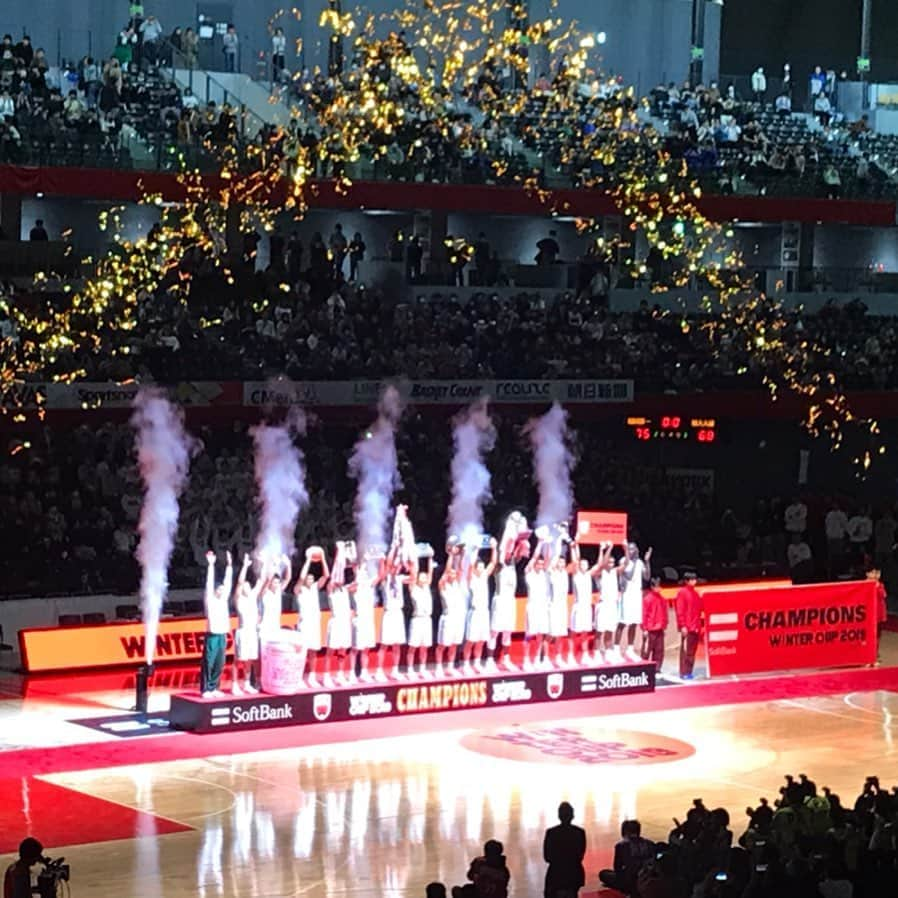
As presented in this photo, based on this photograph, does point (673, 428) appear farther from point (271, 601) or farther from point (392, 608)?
point (271, 601)

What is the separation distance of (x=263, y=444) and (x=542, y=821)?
14.2 metres

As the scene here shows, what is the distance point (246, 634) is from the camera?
2364cm

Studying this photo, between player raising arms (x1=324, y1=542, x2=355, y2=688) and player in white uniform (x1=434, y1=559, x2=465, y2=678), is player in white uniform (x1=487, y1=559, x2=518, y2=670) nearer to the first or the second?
player in white uniform (x1=434, y1=559, x2=465, y2=678)

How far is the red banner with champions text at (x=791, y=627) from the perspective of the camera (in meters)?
27.6

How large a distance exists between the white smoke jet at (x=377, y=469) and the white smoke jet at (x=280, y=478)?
2.86 feet

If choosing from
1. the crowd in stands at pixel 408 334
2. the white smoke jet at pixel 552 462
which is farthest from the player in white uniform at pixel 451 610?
the white smoke jet at pixel 552 462

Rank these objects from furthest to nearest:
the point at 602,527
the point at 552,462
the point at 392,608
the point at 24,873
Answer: the point at 552,462 → the point at 602,527 → the point at 392,608 → the point at 24,873

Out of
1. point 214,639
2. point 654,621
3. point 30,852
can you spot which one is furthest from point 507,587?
point 30,852

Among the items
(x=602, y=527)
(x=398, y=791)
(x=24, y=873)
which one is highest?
(x=602, y=527)

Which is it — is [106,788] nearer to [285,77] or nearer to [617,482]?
[617,482]

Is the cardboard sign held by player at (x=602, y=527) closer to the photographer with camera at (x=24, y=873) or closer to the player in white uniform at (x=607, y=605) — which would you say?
the player in white uniform at (x=607, y=605)

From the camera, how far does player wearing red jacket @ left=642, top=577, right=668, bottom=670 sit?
88.5ft

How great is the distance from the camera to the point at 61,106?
111ft

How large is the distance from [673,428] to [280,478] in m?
8.01
